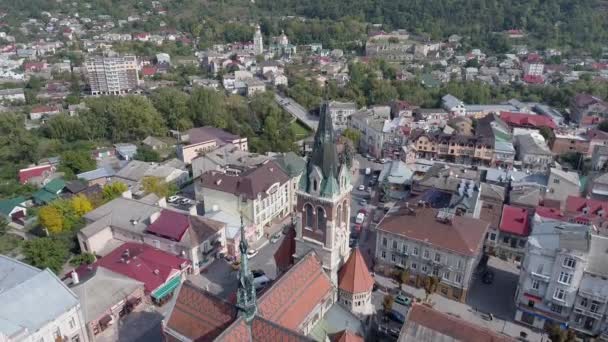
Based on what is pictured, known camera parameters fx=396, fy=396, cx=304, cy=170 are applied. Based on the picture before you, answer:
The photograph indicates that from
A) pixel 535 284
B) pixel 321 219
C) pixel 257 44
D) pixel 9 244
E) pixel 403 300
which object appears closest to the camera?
pixel 321 219

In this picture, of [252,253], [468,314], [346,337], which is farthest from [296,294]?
[252,253]

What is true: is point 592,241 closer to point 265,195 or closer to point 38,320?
point 265,195

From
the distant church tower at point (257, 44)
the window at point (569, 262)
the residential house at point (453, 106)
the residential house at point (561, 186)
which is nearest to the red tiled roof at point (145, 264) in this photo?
the window at point (569, 262)

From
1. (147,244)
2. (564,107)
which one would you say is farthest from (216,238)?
(564,107)

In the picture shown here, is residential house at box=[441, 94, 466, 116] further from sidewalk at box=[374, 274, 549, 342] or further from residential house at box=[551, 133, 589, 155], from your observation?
sidewalk at box=[374, 274, 549, 342]

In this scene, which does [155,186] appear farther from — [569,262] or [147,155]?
[569,262]
